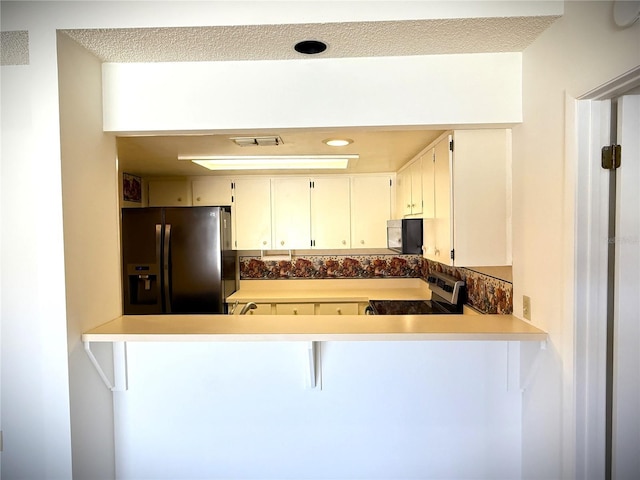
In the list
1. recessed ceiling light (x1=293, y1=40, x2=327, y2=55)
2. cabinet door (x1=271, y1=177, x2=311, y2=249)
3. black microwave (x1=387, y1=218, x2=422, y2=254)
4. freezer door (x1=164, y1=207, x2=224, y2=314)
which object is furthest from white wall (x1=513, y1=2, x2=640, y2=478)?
cabinet door (x1=271, y1=177, x2=311, y2=249)

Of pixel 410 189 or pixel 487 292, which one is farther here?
pixel 410 189

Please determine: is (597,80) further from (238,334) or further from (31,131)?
(31,131)

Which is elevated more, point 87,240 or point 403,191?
point 403,191

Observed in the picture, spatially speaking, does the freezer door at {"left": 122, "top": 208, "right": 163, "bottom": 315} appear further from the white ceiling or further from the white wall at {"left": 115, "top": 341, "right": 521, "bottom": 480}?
the white ceiling

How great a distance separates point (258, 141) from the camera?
2262 millimetres

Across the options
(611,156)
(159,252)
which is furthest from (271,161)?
(611,156)

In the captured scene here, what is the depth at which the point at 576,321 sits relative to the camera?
4.23 feet

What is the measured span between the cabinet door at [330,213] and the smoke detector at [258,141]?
149 cm

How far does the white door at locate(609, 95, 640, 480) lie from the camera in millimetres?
1169

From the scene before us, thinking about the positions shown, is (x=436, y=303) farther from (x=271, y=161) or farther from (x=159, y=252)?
(x=159, y=252)

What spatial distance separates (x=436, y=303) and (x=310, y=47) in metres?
2.46

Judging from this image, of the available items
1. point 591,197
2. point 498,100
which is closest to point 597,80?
point 591,197

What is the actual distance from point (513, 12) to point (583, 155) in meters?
0.54

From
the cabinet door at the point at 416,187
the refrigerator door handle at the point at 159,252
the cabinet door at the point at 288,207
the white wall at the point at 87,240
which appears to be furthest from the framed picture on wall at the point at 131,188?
the cabinet door at the point at 416,187
